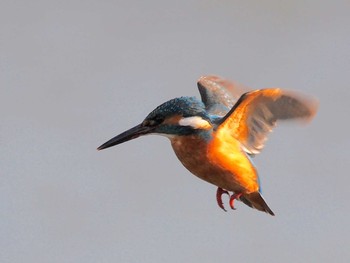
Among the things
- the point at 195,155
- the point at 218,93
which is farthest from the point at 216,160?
the point at 218,93

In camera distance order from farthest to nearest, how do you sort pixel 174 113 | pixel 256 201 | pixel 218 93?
pixel 218 93 < pixel 256 201 < pixel 174 113

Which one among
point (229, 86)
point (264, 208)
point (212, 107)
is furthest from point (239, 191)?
point (229, 86)

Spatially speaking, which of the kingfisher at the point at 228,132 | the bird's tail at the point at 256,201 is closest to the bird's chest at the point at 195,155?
the kingfisher at the point at 228,132

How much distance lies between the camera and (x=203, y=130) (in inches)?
37.9

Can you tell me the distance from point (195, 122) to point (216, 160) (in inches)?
2.3

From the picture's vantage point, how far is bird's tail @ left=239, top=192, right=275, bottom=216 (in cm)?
106

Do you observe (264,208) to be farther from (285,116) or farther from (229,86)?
(229,86)

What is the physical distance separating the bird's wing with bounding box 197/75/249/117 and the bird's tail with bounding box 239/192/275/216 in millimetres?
116

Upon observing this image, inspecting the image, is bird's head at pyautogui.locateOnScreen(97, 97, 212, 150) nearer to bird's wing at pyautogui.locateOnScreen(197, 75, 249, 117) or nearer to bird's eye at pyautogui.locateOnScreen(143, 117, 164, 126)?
bird's eye at pyautogui.locateOnScreen(143, 117, 164, 126)

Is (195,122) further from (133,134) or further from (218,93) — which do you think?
(218,93)

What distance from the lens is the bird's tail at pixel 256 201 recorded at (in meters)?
1.06

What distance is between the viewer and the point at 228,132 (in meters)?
1.01

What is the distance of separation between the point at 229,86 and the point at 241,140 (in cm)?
25

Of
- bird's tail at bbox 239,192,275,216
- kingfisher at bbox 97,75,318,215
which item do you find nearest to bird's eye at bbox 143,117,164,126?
kingfisher at bbox 97,75,318,215
